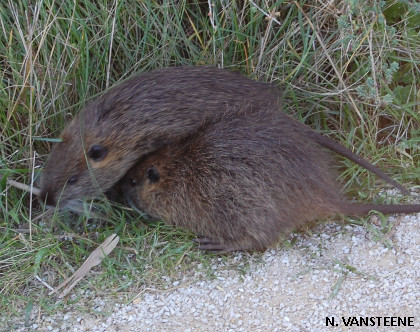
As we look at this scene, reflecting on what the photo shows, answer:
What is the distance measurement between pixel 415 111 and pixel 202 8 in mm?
1444

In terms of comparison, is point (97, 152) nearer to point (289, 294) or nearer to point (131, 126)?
point (131, 126)

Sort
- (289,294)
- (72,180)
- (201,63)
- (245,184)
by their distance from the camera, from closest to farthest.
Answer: (289,294) < (245,184) < (72,180) < (201,63)

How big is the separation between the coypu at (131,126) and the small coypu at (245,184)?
10 centimetres

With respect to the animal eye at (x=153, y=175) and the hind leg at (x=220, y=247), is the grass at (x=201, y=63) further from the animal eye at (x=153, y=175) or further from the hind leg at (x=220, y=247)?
the animal eye at (x=153, y=175)

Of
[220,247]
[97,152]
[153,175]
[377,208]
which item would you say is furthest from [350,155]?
[97,152]

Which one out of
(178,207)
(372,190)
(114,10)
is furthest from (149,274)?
(114,10)

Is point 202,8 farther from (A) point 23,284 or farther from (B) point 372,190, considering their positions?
(A) point 23,284

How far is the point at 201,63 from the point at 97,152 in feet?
2.99

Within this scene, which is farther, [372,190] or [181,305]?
[372,190]

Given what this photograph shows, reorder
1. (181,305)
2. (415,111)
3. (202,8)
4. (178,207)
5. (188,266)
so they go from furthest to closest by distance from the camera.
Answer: (202,8), (415,111), (178,207), (188,266), (181,305)


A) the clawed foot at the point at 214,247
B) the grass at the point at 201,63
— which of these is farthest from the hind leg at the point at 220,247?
the grass at the point at 201,63

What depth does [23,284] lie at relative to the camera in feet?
9.62

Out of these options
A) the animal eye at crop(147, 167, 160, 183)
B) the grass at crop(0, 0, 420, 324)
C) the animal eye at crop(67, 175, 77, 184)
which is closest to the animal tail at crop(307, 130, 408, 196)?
the grass at crop(0, 0, 420, 324)

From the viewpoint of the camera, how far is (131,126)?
3.28 meters
